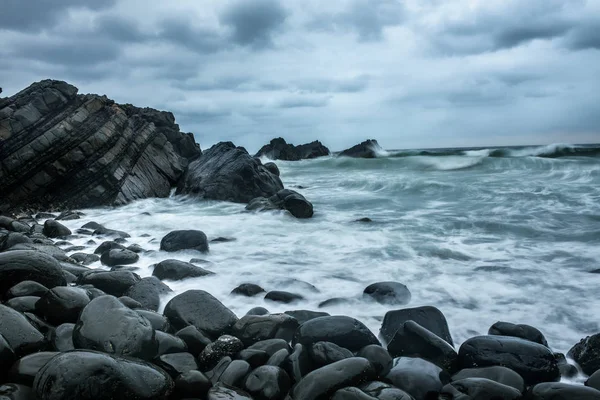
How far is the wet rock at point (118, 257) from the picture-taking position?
5.98 meters

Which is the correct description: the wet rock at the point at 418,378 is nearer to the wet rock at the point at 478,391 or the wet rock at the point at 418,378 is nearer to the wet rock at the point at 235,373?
the wet rock at the point at 478,391

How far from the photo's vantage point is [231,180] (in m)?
12.9

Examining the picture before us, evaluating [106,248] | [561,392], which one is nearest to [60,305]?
[106,248]

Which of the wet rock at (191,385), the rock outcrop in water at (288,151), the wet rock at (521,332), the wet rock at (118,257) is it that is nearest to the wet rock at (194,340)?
the wet rock at (191,385)

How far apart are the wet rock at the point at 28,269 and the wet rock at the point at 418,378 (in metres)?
3.06

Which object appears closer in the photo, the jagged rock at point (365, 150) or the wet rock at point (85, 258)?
the wet rock at point (85, 258)

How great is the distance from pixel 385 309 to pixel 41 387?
311cm

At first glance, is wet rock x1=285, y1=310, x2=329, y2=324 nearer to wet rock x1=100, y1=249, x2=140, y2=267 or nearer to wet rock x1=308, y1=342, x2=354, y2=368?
wet rock x1=308, y1=342, x2=354, y2=368

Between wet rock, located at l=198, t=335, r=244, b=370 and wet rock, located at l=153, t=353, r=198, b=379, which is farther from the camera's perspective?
wet rock, located at l=198, t=335, r=244, b=370

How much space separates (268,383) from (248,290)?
7.06 feet

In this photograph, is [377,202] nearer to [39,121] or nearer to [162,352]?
[39,121]

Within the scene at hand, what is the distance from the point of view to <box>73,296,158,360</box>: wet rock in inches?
110

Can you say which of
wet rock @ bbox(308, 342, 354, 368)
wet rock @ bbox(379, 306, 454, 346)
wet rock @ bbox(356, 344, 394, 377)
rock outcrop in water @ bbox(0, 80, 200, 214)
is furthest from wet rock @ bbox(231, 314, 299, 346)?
rock outcrop in water @ bbox(0, 80, 200, 214)

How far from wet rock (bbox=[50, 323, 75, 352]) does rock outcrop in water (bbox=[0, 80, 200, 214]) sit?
9.22 m
